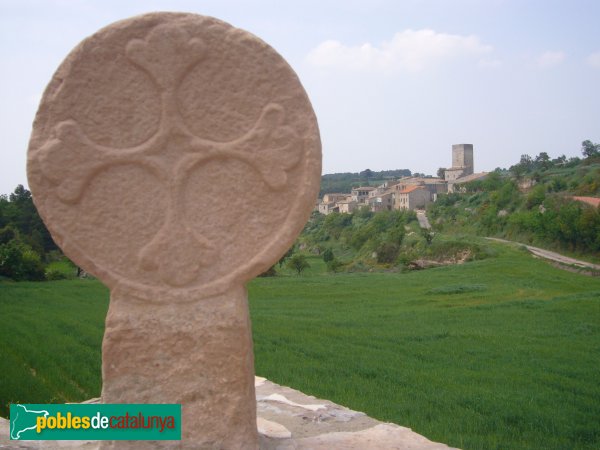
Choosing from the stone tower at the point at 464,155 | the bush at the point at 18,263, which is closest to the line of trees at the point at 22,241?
the bush at the point at 18,263

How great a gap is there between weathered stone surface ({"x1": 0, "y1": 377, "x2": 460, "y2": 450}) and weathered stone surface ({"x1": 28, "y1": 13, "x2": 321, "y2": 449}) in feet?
2.13

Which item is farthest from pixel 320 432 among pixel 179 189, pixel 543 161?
pixel 543 161

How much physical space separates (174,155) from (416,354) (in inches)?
273

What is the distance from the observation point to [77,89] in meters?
4.02

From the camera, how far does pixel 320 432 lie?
5062 millimetres

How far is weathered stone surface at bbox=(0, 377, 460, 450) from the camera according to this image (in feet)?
15.2

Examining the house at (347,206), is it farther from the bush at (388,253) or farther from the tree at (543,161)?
the bush at (388,253)

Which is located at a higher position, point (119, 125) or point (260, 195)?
point (119, 125)

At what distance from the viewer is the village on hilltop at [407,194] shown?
69.9 meters

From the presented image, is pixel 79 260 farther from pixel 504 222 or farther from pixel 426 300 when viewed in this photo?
pixel 504 222

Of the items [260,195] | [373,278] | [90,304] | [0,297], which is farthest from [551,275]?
[260,195]

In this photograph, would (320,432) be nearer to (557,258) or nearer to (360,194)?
(557,258)

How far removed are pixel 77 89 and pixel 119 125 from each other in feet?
1.11

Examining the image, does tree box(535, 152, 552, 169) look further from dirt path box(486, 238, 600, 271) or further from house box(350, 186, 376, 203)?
dirt path box(486, 238, 600, 271)
